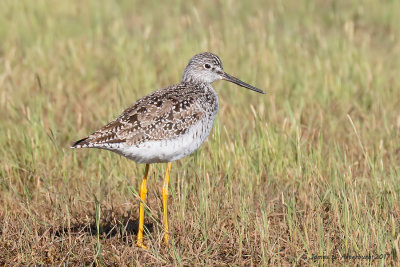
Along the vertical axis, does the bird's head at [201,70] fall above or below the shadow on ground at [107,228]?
above

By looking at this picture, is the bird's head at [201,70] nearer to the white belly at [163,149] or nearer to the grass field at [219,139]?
the grass field at [219,139]

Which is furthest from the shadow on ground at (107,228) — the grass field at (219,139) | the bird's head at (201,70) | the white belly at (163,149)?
the bird's head at (201,70)

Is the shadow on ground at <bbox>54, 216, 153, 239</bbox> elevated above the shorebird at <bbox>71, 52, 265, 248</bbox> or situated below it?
below

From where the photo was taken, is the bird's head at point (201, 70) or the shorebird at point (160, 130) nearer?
the shorebird at point (160, 130)

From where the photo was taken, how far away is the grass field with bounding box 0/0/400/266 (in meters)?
5.93

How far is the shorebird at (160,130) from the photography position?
6.11m

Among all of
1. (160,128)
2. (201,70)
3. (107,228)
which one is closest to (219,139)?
(201,70)

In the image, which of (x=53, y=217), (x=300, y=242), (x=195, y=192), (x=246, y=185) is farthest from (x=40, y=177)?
(x=300, y=242)

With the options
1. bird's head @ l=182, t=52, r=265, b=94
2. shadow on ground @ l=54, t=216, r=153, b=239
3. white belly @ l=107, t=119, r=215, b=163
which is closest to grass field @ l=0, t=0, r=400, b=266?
shadow on ground @ l=54, t=216, r=153, b=239

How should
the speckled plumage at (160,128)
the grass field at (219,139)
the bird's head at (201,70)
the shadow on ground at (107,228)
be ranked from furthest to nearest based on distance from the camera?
the bird's head at (201,70) → the shadow on ground at (107,228) → the speckled plumage at (160,128) → the grass field at (219,139)

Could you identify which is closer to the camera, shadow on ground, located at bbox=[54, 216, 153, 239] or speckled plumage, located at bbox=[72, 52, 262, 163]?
speckled plumage, located at bbox=[72, 52, 262, 163]

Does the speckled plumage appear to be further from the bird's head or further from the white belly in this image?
the bird's head

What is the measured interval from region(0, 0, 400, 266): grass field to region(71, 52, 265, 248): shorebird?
0.49 m

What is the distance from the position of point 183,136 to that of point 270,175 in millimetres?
1488
